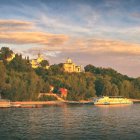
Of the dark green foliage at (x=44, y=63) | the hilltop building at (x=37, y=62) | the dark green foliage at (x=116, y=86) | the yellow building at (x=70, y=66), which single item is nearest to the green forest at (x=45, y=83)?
the dark green foliage at (x=116, y=86)

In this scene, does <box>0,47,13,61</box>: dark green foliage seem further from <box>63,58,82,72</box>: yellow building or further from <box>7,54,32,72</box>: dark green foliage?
<box>63,58,82,72</box>: yellow building

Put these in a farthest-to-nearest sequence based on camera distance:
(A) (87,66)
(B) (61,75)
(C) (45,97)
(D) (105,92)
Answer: (A) (87,66) < (B) (61,75) < (D) (105,92) < (C) (45,97)

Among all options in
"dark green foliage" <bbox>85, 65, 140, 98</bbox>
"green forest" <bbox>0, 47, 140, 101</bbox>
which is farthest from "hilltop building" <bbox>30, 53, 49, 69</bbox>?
"dark green foliage" <bbox>85, 65, 140, 98</bbox>

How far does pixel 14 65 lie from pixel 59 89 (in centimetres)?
1740

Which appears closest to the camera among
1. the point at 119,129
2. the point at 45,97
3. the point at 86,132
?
the point at 86,132

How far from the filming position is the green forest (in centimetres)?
9419

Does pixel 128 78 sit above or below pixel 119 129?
above

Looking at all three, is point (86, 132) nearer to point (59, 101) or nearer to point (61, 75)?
point (59, 101)

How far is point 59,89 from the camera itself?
11238 cm

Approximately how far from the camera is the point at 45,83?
10856 centimetres

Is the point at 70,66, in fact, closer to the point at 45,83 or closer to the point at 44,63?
the point at 44,63

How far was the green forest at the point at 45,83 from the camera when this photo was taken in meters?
94.2

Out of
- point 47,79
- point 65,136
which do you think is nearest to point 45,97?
point 47,79

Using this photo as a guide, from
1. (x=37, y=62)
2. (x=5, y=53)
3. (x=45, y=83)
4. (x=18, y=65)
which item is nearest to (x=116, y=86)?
(x=45, y=83)
